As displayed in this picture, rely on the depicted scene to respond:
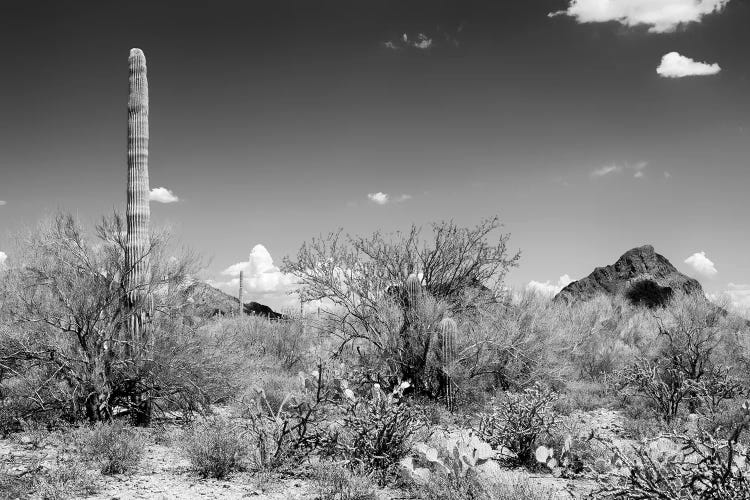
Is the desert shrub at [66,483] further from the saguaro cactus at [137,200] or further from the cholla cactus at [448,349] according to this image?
the cholla cactus at [448,349]

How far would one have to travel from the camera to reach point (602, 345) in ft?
66.2

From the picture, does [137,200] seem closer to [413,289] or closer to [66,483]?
[66,483]

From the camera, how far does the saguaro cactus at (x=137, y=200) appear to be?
396 inches

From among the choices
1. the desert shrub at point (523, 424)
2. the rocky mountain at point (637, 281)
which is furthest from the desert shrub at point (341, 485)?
the rocky mountain at point (637, 281)

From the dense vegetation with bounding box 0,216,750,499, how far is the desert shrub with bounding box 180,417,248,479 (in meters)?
0.03

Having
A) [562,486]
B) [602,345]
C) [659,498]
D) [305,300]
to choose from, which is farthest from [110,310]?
[602,345]

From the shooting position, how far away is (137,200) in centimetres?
1094

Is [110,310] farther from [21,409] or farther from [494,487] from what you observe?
[494,487]

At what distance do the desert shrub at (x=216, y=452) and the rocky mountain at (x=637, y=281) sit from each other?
26.5 m

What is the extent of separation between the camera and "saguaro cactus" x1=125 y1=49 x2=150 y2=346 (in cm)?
1006

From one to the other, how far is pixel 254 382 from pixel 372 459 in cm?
634

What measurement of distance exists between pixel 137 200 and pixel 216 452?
5.78 m

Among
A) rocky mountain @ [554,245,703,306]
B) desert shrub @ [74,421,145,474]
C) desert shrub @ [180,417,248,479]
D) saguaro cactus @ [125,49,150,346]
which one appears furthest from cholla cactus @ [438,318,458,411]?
rocky mountain @ [554,245,703,306]

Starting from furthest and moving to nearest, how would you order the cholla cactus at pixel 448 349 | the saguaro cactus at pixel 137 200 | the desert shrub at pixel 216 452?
the cholla cactus at pixel 448 349 → the saguaro cactus at pixel 137 200 → the desert shrub at pixel 216 452
